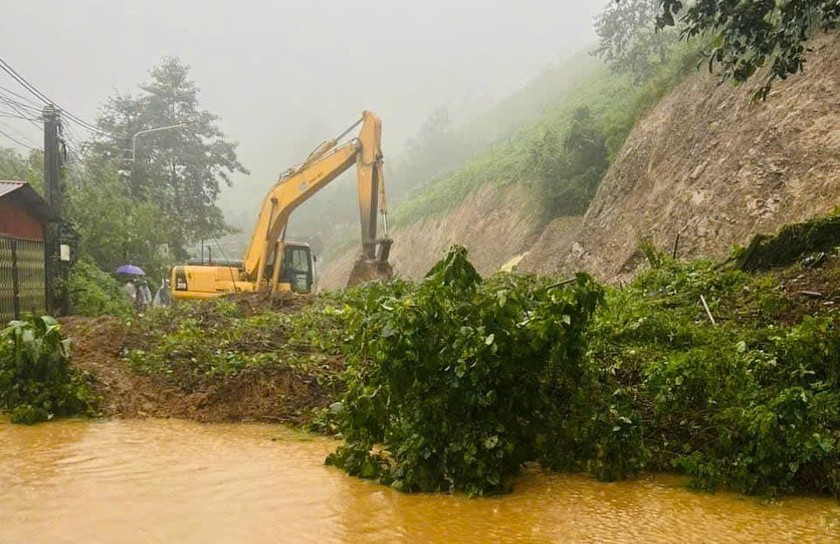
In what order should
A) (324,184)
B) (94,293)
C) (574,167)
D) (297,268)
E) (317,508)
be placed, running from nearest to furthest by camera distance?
(317,508)
(324,184)
(94,293)
(297,268)
(574,167)

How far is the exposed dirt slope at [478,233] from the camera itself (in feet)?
93.8

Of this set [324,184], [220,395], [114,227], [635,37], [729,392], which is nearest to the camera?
[729,392]

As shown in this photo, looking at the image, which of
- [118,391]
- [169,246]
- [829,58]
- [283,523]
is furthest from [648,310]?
[169,246]

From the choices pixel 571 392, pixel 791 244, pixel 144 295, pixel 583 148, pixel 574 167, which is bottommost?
pixel 571 392

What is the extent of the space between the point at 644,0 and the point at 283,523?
92.8 ft

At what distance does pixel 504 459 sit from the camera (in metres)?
5.18

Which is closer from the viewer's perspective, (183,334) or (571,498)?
(571,498)

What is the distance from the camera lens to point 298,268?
1983cm

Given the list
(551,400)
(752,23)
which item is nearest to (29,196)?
(551,400)

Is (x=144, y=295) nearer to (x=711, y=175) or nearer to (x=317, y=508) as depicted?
(x=711, y=175)

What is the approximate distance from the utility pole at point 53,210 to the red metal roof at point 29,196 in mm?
316

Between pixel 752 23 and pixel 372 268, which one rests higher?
pixel 752 23

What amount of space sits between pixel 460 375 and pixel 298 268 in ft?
49.8

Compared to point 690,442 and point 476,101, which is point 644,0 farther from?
point 476,101
